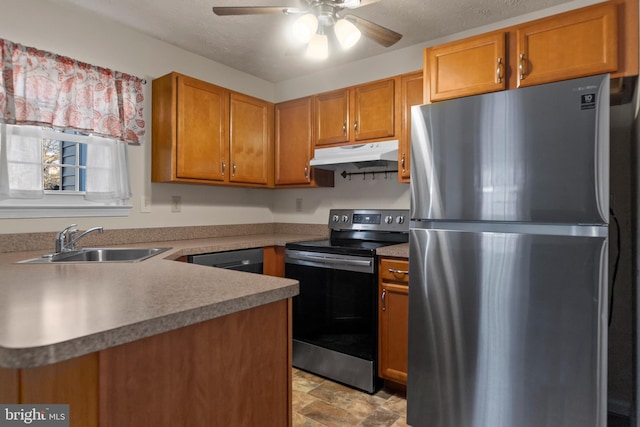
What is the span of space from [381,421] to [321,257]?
1003 millimetres

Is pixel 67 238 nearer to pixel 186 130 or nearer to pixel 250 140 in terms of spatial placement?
pixel 186 130

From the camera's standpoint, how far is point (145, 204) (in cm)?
269

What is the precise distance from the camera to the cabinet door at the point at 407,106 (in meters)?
2.53

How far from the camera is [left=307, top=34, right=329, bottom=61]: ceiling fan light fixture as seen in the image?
189 cm

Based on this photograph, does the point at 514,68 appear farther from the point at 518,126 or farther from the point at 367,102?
the point at 367,102

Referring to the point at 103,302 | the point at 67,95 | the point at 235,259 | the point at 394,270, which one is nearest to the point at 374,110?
the point at 394,270

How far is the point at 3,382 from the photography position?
29.4 inches

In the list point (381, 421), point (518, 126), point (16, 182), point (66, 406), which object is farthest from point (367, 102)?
point (66, 406)

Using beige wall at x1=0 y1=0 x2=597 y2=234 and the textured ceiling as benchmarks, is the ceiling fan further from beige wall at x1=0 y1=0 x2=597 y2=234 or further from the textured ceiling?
beige wall at x1=0 y1=0 x2=597 y2=234

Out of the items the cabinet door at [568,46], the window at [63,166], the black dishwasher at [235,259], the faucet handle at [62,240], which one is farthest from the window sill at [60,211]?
the cabinet door at [568,46]

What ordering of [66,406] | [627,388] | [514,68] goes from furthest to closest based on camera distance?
[627,388] → [514,68] → [66,406]

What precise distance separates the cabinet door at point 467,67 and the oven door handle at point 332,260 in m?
1.03

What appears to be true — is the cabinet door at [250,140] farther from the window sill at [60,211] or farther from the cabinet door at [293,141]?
the window sill at [60,211]

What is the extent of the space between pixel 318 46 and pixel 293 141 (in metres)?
1.29
